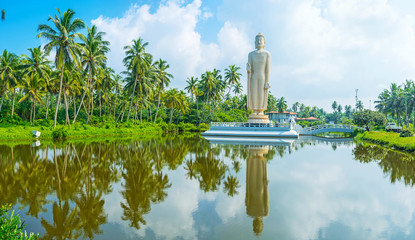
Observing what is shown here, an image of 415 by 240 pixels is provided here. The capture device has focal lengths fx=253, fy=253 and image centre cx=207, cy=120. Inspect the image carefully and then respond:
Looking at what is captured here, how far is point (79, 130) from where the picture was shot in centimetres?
2812

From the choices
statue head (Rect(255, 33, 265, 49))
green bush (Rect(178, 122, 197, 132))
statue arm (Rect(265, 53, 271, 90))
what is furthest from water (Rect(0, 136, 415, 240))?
green bush (Rect(178, 122, 197, 132))

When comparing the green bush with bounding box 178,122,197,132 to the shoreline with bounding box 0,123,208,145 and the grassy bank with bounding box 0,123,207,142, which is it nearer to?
the grassy bank with bounding box 0,123,207,142

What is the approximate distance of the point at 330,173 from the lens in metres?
10.5

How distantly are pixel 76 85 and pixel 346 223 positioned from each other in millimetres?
35177

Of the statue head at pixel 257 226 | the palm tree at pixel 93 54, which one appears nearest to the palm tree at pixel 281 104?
the palm tree at pixel 93 54

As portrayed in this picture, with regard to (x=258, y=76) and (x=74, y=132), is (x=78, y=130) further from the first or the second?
(x=258, y=76)

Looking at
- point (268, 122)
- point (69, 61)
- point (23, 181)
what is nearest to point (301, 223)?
point (23, 181)

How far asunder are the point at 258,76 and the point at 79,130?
20.7m

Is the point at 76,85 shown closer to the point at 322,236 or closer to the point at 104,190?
the point at 104,190

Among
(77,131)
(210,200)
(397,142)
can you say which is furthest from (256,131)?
(210,200)

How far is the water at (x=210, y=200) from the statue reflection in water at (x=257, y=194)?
0.03 m

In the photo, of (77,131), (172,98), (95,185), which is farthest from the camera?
(172,98)

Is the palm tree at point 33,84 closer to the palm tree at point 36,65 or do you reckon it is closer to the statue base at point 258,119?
the palm tree at point 36,65

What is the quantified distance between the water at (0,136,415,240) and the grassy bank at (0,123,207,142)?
15.3 m
